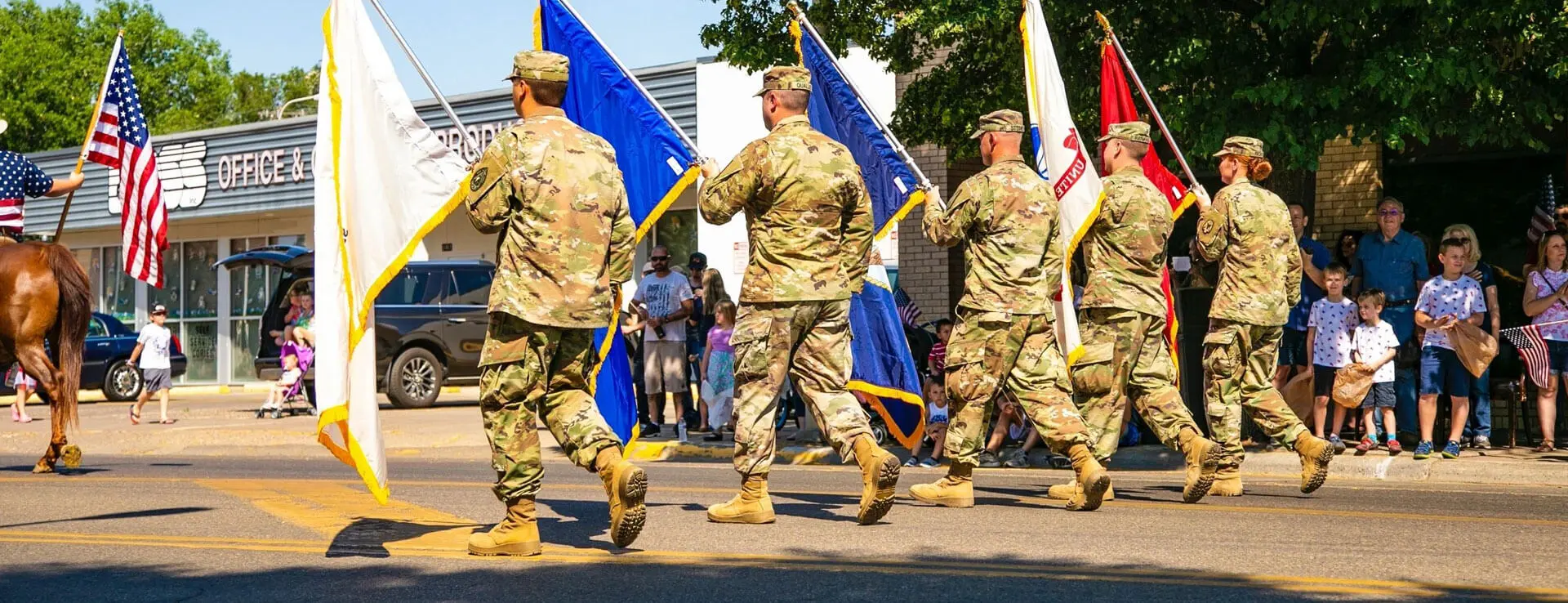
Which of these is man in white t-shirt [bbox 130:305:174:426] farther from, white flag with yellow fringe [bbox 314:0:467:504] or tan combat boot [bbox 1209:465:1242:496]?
tan combat boot [bbox 1209:465:1242:496]

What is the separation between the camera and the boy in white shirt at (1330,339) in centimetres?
1293

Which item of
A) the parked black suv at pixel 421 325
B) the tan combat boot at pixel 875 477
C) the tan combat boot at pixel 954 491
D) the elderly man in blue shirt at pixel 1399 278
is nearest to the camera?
the tan combat boot at pixel 875 477

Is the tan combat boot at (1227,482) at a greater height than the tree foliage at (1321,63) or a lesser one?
lesser

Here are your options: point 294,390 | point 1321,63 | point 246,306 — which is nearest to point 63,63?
point 246,306

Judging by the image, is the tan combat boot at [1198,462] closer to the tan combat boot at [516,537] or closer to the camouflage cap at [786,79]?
the camouflage cap at [786,79]

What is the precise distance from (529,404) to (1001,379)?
2.84m

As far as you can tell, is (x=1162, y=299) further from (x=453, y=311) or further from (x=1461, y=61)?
(x=453, y=311)

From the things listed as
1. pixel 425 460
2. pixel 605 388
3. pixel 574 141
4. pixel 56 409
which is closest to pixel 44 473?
pixel 56 409

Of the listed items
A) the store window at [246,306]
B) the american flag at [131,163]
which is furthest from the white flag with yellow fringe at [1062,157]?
the store window at [246,306]

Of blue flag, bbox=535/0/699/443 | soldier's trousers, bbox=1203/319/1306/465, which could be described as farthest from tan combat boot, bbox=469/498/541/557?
soldier's trousers, bbox=1203/319/1306/465

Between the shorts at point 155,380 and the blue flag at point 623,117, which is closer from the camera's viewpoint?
the blue flag at point 623,117

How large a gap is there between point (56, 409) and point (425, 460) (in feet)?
11.0

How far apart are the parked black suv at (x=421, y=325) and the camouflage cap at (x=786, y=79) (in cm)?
1344

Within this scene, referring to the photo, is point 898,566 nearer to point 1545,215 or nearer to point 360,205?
point 360,205
